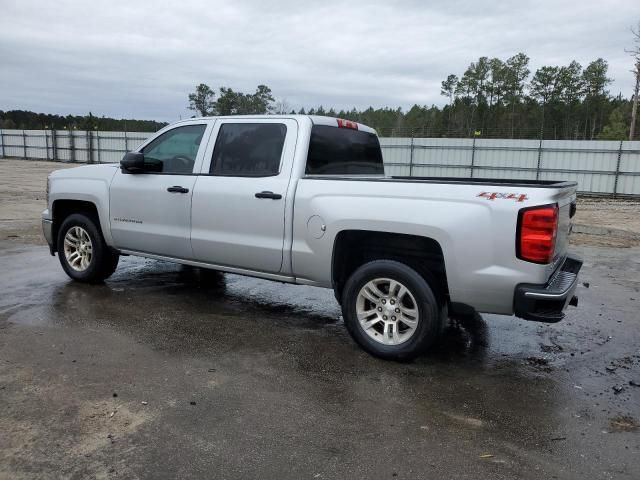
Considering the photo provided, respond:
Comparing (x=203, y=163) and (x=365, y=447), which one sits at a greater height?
(x=203, y=163)

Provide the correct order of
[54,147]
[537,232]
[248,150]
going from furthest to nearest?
[54,147] → [248,150] → [537,232]

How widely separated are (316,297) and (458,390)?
270 cm

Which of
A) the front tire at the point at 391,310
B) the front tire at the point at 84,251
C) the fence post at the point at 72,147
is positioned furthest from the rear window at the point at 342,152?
the fence post at the point at 72,147

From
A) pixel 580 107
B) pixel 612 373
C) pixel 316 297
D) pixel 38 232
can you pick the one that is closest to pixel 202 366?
pixel 316 297

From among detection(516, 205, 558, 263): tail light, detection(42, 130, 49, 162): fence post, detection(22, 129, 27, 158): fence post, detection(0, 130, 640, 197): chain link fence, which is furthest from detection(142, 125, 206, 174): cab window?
detection(22, 129, 27, 158): fence post

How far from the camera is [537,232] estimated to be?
3.59 m

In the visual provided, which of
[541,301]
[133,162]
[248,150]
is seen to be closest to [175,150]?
[133,162]

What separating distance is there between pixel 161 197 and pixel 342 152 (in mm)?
1889

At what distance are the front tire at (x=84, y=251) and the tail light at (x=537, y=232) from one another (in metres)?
4.51

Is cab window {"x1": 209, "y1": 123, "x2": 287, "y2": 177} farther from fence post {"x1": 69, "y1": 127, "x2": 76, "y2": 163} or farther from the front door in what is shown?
fence post {"x1": 69, "y1": 127, "x2": 76, "y2": 163}

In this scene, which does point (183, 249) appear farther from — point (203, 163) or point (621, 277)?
point (621, 277)

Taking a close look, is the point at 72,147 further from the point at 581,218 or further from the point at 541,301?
the point at 541,301

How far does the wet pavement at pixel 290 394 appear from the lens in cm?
286

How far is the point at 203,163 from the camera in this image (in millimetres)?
5301
